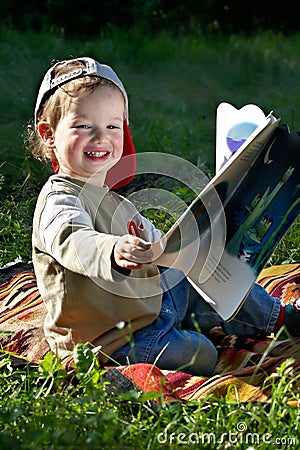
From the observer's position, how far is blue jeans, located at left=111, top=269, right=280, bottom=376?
3.04 metres

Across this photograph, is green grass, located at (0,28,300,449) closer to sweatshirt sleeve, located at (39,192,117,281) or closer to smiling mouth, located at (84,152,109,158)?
sweatshirt sleeve, located at (39,192,117,281)

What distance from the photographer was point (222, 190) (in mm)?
2805

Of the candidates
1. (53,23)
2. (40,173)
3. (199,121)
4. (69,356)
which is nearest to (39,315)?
(69,356)

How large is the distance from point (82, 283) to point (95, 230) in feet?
0.62

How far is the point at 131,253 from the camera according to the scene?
263 centimetres

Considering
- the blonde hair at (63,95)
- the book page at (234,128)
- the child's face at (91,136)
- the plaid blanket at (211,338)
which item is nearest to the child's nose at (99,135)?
the child's face at (91,136)

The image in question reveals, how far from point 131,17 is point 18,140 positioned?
417 centimetres

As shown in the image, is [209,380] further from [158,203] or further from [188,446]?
[158,203]

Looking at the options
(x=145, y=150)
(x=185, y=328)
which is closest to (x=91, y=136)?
(x=185, y=328)

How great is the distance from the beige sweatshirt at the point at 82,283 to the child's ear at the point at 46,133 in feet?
0.52

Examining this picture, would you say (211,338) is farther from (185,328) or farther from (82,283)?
(82,283)

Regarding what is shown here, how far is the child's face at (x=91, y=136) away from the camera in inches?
121

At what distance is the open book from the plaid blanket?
22 cm

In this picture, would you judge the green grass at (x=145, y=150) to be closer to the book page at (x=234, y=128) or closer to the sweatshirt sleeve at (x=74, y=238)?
the sweatshirt sleeve at (x=74, y=238)
